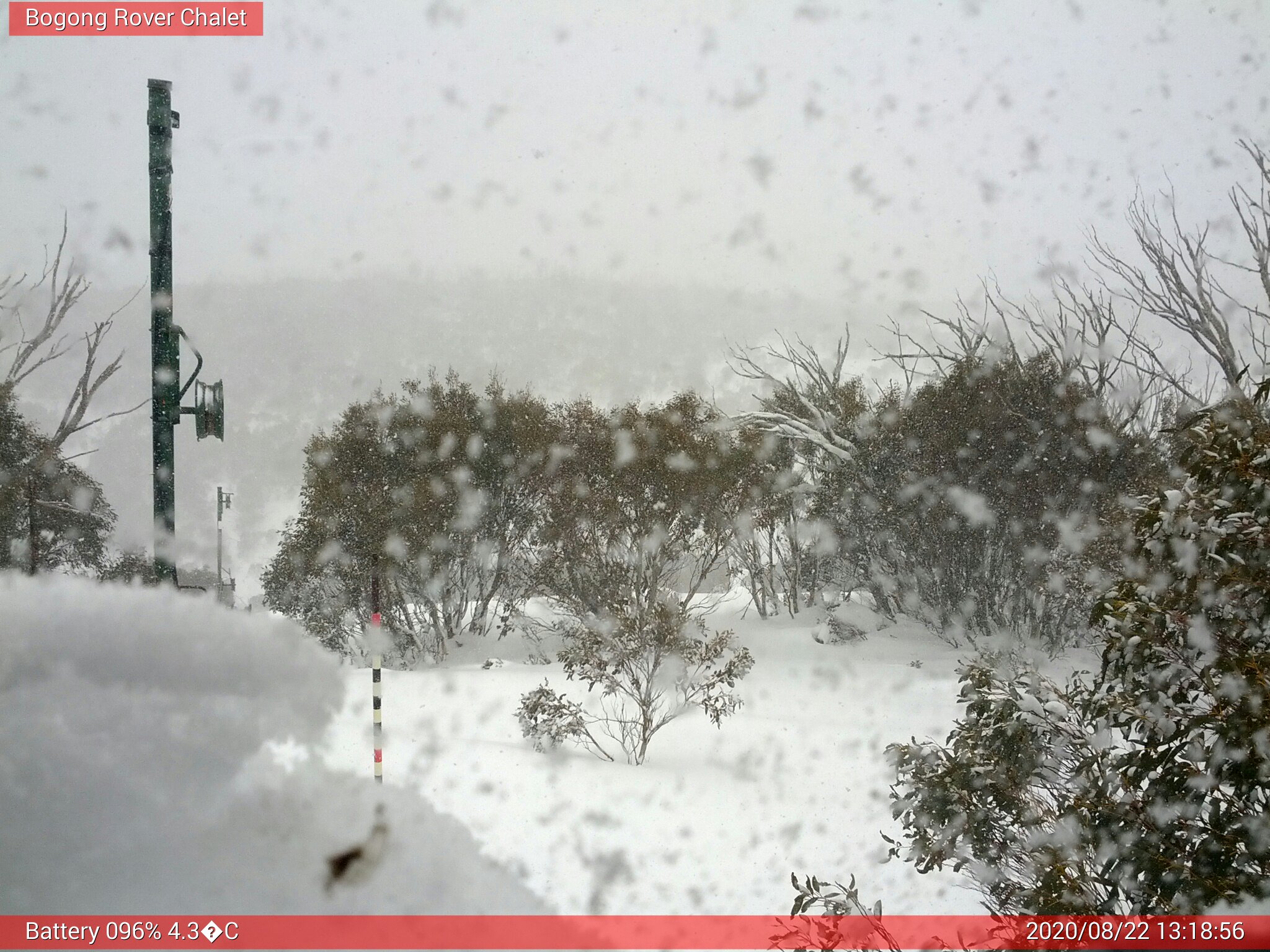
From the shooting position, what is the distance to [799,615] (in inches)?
675

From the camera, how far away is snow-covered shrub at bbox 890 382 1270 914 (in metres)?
2.20

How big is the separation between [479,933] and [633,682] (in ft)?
18.9

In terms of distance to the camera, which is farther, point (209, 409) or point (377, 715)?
point (377, 715)

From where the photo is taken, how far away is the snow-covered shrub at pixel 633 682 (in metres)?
7.05

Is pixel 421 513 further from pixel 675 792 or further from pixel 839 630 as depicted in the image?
pixel 675 792

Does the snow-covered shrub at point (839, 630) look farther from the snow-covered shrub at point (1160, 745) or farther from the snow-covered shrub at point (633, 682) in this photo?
the snow-covered shrub at point (1160, 745)

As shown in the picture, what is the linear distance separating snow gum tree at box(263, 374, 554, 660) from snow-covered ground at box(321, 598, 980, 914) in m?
3.12

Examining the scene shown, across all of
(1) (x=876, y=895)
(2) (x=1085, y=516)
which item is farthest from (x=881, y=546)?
(1) (x=876, y=895)

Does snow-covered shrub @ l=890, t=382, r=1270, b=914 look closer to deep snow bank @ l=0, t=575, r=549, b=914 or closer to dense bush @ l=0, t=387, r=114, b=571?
deep snow bank @ l=0, t=575, r=549, b=914

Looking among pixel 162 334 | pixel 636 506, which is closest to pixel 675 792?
pixel 162 334

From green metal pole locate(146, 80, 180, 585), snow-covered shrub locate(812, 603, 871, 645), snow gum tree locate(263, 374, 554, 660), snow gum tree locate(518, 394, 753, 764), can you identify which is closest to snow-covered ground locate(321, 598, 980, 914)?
green metal pole locate(146, 80, 180, 585)

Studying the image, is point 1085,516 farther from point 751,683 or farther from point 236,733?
point 236,733

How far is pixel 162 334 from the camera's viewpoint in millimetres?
4344

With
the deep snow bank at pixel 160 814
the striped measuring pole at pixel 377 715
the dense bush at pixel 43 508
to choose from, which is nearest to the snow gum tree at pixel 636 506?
the dense bush at pixel 43 508
